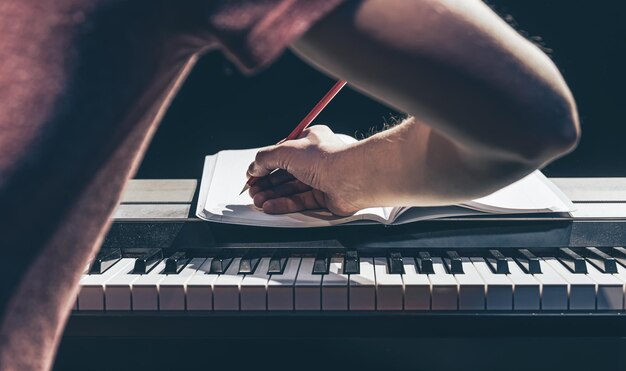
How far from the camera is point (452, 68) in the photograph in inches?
13.0

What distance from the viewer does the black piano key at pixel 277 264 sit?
1.25 m

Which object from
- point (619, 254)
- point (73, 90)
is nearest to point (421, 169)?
point (73, 90)

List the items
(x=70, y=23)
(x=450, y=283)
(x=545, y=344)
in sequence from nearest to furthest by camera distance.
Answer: (x=70, y=23), (x=450, y=283), (x=545, y=344)

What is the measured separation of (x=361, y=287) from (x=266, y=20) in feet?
3.02

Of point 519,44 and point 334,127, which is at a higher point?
point 519,44

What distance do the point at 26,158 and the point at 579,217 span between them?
4.03 feet

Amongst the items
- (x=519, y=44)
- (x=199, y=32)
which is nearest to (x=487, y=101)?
(x=519, y=44)

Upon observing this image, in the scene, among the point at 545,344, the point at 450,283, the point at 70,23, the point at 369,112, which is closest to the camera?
the point at 70,23

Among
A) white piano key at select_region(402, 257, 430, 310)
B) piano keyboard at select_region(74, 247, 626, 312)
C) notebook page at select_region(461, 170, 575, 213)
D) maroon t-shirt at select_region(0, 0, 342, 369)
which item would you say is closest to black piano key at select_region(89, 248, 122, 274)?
piano keyboard at select_region(74, 247, 626, 312)

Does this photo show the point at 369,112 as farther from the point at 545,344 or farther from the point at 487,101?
the point at 487,101

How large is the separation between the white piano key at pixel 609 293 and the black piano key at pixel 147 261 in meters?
0.85

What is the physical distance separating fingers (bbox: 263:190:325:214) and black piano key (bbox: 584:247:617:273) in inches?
21.7

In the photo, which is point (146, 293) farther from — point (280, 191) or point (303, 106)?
point (303, 106)

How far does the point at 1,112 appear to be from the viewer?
34 centimetres
